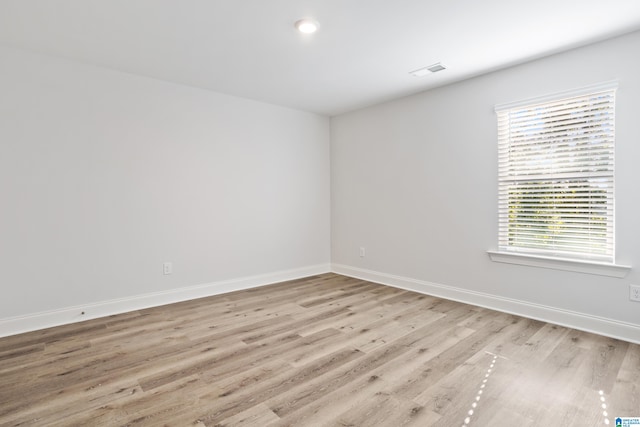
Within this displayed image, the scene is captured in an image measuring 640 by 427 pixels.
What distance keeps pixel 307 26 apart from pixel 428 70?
57.5 inches

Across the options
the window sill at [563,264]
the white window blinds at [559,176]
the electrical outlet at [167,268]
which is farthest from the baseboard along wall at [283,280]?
the white window blinds at [559,176]

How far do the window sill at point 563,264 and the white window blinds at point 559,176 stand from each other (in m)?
0.07

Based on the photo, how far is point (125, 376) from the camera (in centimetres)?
215

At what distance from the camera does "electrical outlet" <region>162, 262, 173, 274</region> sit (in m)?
3.67

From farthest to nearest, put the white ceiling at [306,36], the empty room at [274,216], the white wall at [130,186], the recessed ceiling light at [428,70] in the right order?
the recessed ceiling light at [428,70]
the white wall at [130,186]
the white ceiling at [306,36]
the empty room at [274,216]

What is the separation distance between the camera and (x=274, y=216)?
4621mm

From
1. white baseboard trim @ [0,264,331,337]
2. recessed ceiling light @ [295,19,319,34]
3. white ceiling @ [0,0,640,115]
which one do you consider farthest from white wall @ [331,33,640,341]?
recessed ceiling light @ [295,19,319,34]

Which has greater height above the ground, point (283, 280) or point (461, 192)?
point (461, 192)

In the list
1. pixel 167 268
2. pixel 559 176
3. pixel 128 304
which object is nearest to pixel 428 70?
pixel 559 176

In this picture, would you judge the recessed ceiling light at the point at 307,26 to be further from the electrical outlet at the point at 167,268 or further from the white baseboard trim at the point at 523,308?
the white baseboard trim at the point at 523,308

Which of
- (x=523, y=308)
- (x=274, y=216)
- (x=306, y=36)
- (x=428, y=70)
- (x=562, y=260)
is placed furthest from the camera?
(x=274, y=216)

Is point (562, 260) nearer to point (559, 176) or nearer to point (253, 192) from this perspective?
point (559, 176)

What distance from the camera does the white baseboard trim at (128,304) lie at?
288cm

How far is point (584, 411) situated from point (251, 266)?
351 centimetres
